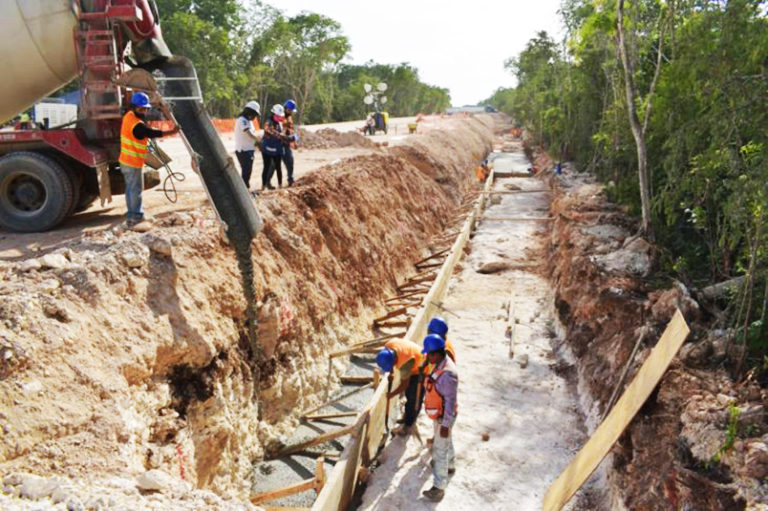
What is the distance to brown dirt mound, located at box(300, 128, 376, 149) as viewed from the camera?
21.3 metres

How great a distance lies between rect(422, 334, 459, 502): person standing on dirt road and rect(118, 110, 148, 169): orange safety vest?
14.6 feet

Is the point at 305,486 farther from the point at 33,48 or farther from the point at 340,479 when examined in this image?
the point at 33,48

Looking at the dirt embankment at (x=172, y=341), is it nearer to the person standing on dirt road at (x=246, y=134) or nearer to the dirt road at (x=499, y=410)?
the person standing on dirt road at (x=246, y=134)

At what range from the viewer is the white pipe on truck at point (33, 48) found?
6441 mm

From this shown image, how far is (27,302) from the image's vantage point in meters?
4.77

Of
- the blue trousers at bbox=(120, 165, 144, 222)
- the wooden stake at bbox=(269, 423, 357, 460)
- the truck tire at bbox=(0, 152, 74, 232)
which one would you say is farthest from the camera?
the truck tire at bbox=(0, 152, 74, 232)

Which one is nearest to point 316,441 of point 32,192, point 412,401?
point 412,401

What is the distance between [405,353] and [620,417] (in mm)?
2685

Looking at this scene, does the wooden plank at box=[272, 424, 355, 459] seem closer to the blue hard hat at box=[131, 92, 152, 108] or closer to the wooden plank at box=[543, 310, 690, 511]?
the wooden plank at box=[543, 310, 690, 511]

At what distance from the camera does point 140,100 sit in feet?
22.6

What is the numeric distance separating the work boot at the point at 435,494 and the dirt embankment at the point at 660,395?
190cm

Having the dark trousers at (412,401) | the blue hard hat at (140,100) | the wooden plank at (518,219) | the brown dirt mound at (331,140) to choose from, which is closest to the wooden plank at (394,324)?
the dark trousers at (412,401)

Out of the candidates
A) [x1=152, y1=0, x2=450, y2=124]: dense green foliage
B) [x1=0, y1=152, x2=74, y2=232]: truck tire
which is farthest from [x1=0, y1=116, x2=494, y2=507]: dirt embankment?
[x1=152, y1=0, x2=450, y2=124]: dense green foliage

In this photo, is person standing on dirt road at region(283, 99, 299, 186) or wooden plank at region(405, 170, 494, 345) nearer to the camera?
wooden plank at region(405, 170, 494, 345)
